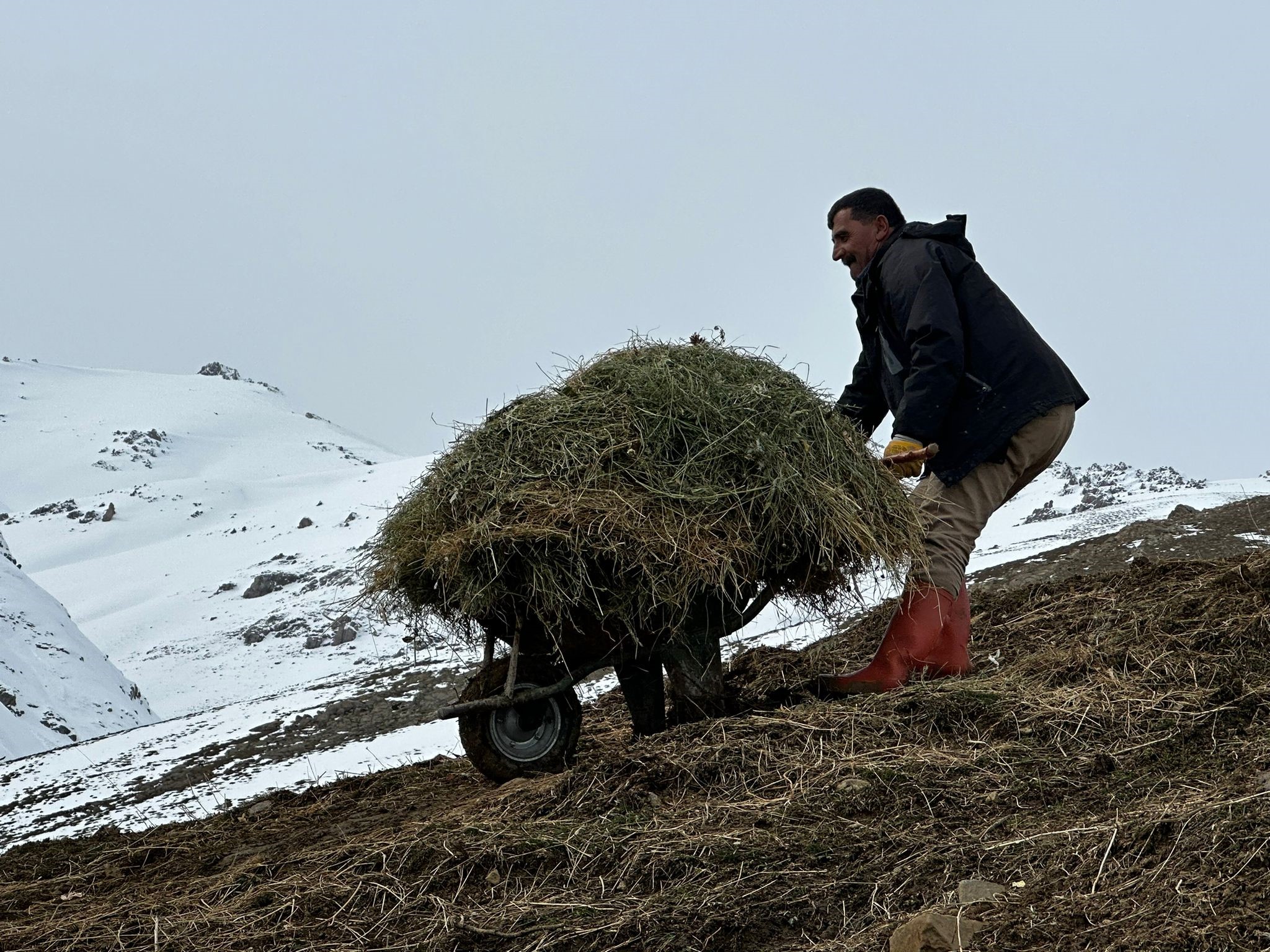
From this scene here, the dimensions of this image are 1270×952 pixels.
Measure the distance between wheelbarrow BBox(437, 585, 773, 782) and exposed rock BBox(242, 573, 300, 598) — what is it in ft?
52.7

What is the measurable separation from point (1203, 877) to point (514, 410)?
2669 mm

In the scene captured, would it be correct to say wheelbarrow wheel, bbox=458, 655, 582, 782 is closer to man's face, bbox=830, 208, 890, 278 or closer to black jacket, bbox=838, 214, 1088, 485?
black jacket, bbox=838, 214, 1088, 485

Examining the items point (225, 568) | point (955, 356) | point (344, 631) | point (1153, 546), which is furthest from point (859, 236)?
point (225, 568)

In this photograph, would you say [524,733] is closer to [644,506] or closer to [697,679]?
[697,679]

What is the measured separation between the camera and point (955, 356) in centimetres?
427

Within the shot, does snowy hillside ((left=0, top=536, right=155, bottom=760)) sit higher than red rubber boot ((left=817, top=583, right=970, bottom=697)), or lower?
higher

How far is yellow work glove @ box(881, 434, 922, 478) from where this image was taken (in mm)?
4262

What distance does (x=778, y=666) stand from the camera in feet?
17.1

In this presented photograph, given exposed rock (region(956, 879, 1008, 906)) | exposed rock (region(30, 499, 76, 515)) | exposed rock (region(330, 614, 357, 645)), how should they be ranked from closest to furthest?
exposed rock (region(956, 879, 1008, 906))
exposed rock (region(330, 614, 357, 645))
exposed rock (region(30, 499, 76, 515))

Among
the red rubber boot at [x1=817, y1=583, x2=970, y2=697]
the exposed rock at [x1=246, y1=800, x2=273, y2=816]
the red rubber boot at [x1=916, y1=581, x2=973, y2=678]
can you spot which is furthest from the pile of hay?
the exposed rock at [x1=246, y1=800, x2=273, y2=816]

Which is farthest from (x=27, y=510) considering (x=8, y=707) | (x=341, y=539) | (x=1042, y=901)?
(x=1042, y=901)

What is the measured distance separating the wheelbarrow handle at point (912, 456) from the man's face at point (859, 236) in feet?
2.87

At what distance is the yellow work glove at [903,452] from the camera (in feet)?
14.0

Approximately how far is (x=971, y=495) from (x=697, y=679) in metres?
1.25
